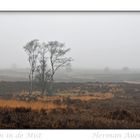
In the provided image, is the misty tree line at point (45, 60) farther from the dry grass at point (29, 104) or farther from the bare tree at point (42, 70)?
the dry grass at point (29, 104)

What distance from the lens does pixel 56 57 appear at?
49.3ft

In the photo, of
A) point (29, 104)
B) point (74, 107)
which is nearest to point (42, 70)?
point (29, 104)

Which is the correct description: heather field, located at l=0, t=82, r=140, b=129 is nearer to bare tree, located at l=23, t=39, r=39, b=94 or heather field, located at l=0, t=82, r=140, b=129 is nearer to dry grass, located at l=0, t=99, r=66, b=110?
dry grass, located at l=0, t=99, r=66, b=110

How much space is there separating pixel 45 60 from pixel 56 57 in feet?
0.74

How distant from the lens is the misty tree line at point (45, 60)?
15.0m

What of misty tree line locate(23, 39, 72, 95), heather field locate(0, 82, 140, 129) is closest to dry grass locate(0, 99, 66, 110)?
heather field locate(0, 82, 140, 129)

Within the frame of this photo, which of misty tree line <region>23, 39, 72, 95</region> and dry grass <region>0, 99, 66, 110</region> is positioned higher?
misty tree line <region>23, 39, 72, 95</region>

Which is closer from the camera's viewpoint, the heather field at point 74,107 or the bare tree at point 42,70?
the heather field at point 74,107

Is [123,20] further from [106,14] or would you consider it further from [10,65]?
[10,65]

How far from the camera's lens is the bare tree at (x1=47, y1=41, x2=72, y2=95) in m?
15.0

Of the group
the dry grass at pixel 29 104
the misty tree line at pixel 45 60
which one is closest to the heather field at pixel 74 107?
the dry grass at pixel 29 104

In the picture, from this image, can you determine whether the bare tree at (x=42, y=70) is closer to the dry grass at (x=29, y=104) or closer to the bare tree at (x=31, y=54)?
the bare tree at (x=31, y=54)

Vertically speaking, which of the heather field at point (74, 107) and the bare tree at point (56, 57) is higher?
the bare tree at point (56, 57)
